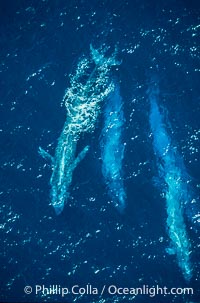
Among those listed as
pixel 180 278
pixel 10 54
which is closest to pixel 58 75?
pixel 10 54

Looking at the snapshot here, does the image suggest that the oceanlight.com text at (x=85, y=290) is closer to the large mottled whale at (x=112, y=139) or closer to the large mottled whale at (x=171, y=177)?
the large mottled whale at (x=171, y=177)

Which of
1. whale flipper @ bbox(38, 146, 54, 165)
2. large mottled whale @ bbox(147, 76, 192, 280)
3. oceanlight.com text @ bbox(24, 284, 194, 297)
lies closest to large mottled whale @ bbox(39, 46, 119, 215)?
whale flipper @ bbox(38, 146, 54, 165)

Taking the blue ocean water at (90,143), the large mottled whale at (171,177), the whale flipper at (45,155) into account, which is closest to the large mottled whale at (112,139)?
the blue ocean water at (90,143)

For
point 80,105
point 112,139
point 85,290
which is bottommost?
point 85,290

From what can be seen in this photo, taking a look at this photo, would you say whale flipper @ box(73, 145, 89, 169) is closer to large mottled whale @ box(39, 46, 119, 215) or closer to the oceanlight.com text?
large mottled whale @ box(39, 46, 119, 215)

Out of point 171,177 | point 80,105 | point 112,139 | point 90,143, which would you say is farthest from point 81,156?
point 171,177

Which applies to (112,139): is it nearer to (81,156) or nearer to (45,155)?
(81,156)

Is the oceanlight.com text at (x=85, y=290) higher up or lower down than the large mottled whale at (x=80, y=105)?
lower down
